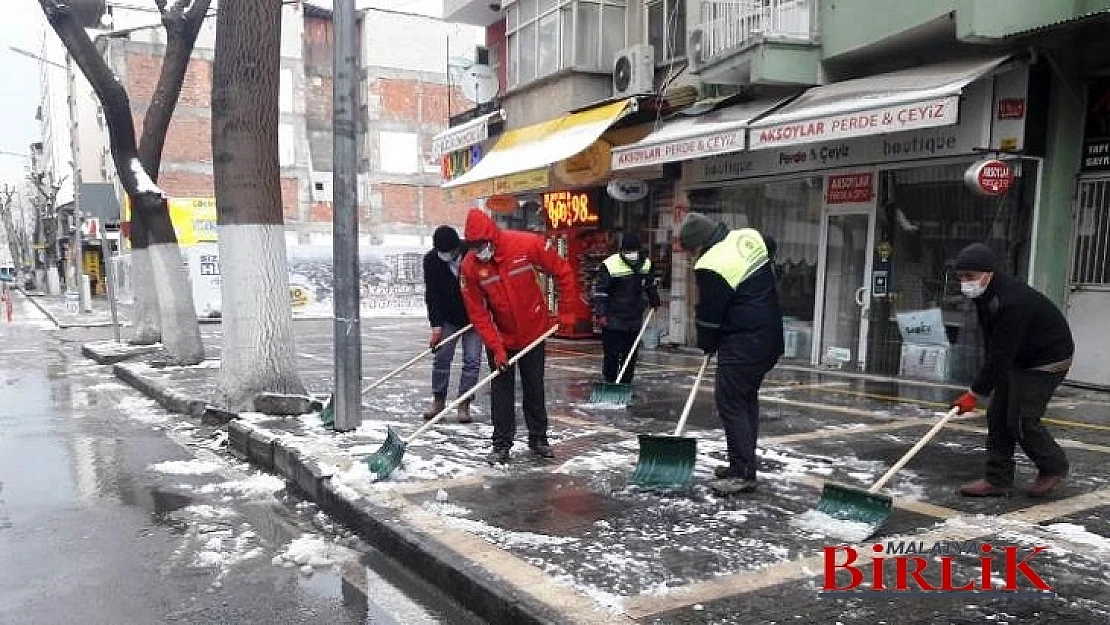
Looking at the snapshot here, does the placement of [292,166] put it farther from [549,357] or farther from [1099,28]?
[1099,28]

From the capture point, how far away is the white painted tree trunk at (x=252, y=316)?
26.0ft

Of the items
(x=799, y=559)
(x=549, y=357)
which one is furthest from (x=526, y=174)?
(x=799, y=559)

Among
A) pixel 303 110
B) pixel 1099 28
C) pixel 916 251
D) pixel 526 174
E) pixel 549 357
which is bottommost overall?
pixel 549 357

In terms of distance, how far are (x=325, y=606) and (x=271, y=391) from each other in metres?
4.69

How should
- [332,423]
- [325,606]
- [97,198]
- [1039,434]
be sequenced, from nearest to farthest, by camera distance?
[325,606], [1039,434], [332,423], [97,198]

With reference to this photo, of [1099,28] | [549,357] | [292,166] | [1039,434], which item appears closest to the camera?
[1039,434]

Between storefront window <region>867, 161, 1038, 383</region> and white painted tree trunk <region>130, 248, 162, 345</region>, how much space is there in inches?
495

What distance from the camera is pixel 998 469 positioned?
482cm

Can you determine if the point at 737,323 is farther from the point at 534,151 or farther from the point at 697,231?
the point at 534,151

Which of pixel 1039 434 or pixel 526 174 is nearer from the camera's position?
pixel 1039 434

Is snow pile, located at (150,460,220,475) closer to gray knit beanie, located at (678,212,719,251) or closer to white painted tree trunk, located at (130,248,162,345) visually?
gray knit beanie, located at (678,212,719,251)

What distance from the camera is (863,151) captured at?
1002 centimetres

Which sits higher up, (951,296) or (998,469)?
(951,296)

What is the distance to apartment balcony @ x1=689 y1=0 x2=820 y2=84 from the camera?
396 inches
